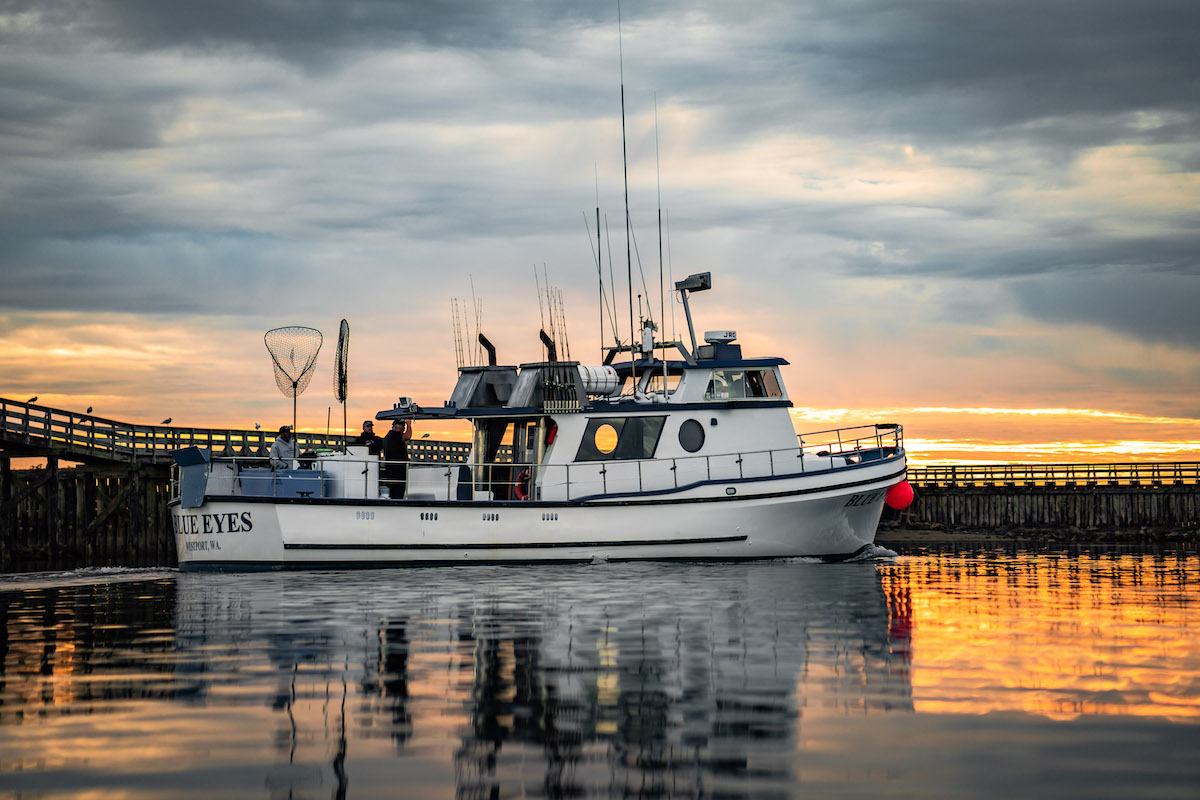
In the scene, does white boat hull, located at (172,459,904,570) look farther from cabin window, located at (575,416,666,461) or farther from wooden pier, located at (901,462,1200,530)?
wooden pier, located at (901,462,1200,530)

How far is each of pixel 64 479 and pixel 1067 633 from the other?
97.1 feet

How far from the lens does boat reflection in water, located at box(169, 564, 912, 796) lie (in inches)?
252

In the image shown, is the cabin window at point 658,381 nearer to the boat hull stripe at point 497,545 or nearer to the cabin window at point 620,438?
the cabin window at point 620,438

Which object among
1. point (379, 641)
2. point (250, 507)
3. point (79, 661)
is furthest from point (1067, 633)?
point (250, 507)

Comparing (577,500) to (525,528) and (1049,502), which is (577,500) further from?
(1049,502)

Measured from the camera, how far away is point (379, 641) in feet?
38.2

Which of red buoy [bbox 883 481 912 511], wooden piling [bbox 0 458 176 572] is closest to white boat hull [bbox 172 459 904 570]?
red buoy [bbox 883 481 912 511]

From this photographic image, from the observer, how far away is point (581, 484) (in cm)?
2370

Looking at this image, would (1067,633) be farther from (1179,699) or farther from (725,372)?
(725,372)

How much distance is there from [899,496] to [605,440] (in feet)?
20.2

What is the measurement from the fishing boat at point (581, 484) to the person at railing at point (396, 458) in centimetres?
10

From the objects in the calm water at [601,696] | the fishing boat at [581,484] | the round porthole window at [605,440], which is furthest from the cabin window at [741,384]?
the calm water at [601,696]

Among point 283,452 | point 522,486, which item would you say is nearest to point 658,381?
point 522,486

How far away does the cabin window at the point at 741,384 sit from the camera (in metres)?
24.6
